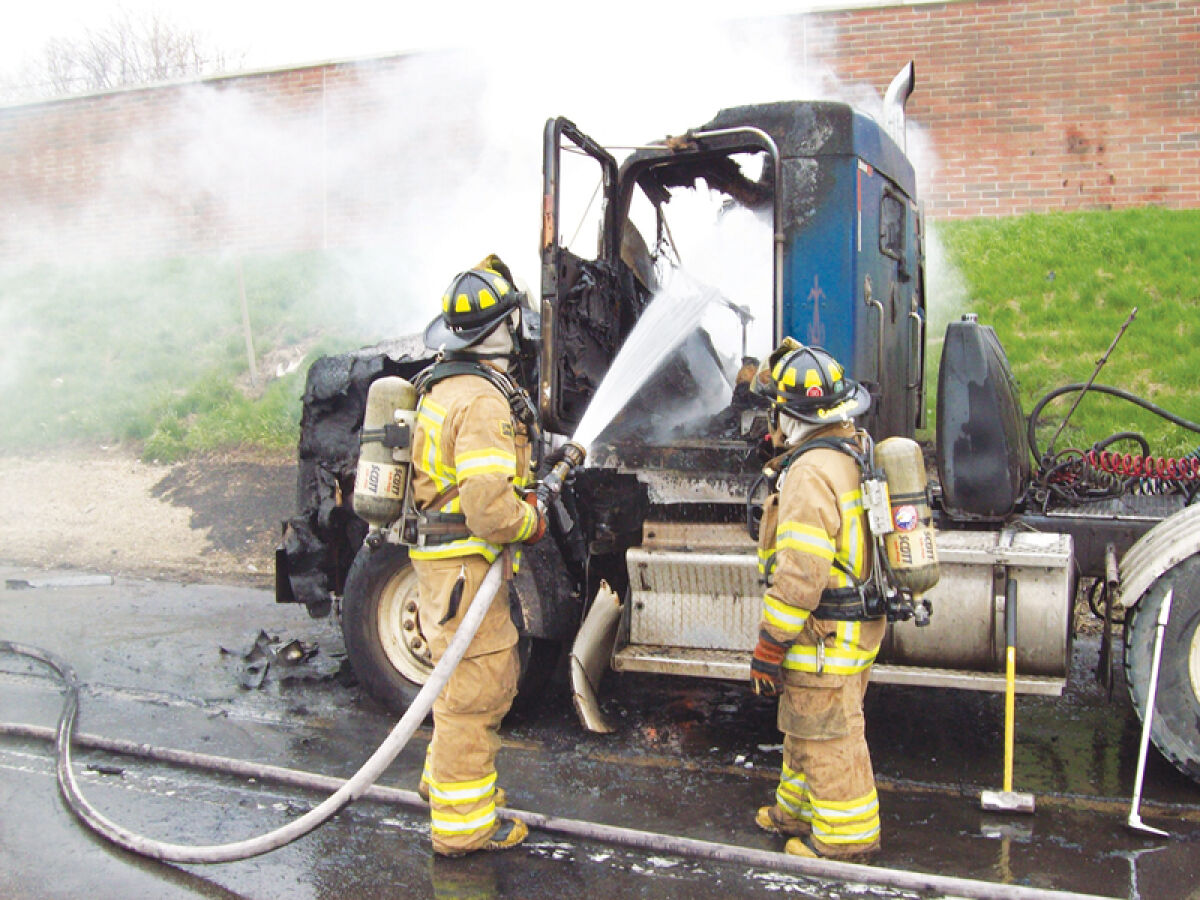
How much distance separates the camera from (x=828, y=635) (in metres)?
3.40

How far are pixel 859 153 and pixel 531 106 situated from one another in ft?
21.4

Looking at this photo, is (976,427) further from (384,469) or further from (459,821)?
(459,821)

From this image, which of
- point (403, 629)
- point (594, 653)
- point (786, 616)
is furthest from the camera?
point (403, 629)

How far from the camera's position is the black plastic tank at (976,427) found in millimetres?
4141

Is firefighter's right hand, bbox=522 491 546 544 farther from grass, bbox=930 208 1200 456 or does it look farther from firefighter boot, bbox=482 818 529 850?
grass, bbox=930 208 1200 456

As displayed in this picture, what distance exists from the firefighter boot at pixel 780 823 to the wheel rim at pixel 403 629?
179cm

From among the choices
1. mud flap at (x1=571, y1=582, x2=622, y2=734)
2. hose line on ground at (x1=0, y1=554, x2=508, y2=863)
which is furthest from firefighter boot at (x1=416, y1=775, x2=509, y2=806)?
mud flap at (x1=571, y1=582, x2=622, y2=734)

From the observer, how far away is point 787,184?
4371 millimetres

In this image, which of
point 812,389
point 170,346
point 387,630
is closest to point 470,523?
point 812,389

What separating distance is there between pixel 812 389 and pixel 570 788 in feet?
6.22

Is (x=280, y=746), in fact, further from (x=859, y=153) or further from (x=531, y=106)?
(x=531, y=106)

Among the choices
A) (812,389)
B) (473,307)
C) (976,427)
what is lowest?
(976,427)

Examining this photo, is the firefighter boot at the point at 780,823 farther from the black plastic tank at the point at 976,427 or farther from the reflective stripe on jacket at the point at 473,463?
the black plastic tank at the point at 976,427

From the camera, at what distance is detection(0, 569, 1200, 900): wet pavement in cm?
341
